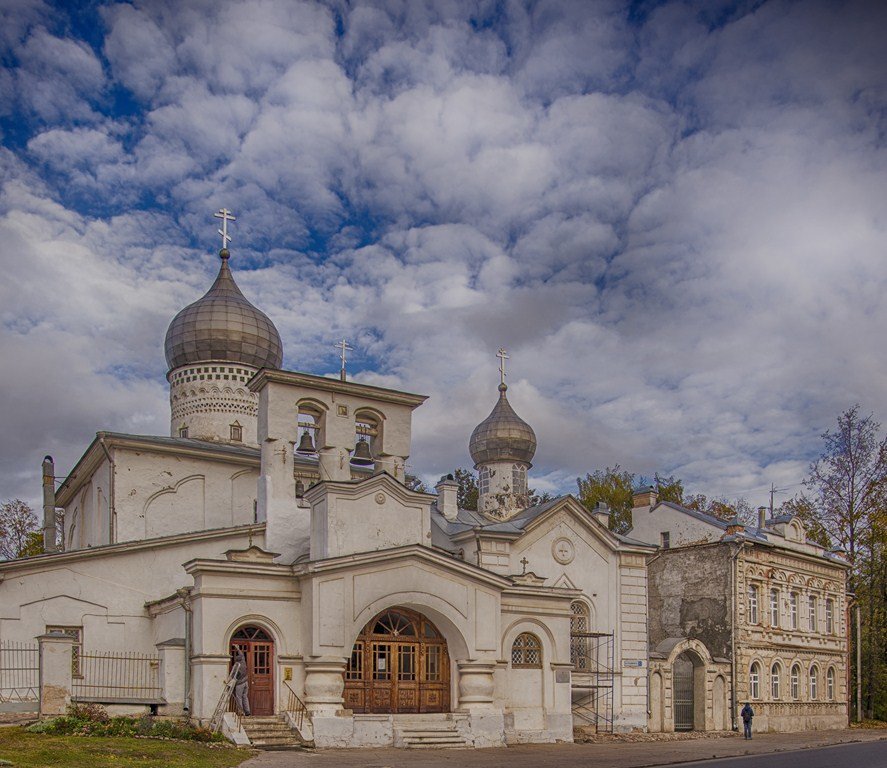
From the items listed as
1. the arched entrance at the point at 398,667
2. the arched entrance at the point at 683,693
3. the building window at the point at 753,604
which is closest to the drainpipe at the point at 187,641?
the arched entrance at the point at 398,667

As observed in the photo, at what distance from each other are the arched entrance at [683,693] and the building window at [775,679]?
4.18 m

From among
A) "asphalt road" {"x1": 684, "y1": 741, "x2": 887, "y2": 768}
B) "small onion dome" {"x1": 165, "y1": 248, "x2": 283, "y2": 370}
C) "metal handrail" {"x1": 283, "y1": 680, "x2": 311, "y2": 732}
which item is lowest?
"asphalt road" {"x1": 684, "y1": 741, "x2": 887, "y2": 768}

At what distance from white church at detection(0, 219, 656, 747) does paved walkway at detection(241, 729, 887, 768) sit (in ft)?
3.57

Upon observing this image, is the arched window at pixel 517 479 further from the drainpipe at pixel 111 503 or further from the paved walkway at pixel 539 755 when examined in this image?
the drainpipe at pixel 111 503

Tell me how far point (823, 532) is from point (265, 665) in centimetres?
3071

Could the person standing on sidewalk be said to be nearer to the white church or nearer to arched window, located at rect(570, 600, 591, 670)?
the white church

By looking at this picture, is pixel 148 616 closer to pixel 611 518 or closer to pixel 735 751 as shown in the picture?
pixel 735 751

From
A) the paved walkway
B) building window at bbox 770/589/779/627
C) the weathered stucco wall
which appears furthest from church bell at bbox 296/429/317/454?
building window at bbox 770/589/779/627

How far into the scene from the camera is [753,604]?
115 feet

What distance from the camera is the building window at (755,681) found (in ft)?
112

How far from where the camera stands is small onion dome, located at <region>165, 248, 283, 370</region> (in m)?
33.1

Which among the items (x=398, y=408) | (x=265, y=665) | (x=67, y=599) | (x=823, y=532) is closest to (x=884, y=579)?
(x=823, y=532)

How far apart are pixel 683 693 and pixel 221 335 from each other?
18890 mm

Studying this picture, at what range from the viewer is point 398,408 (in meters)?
28.2
